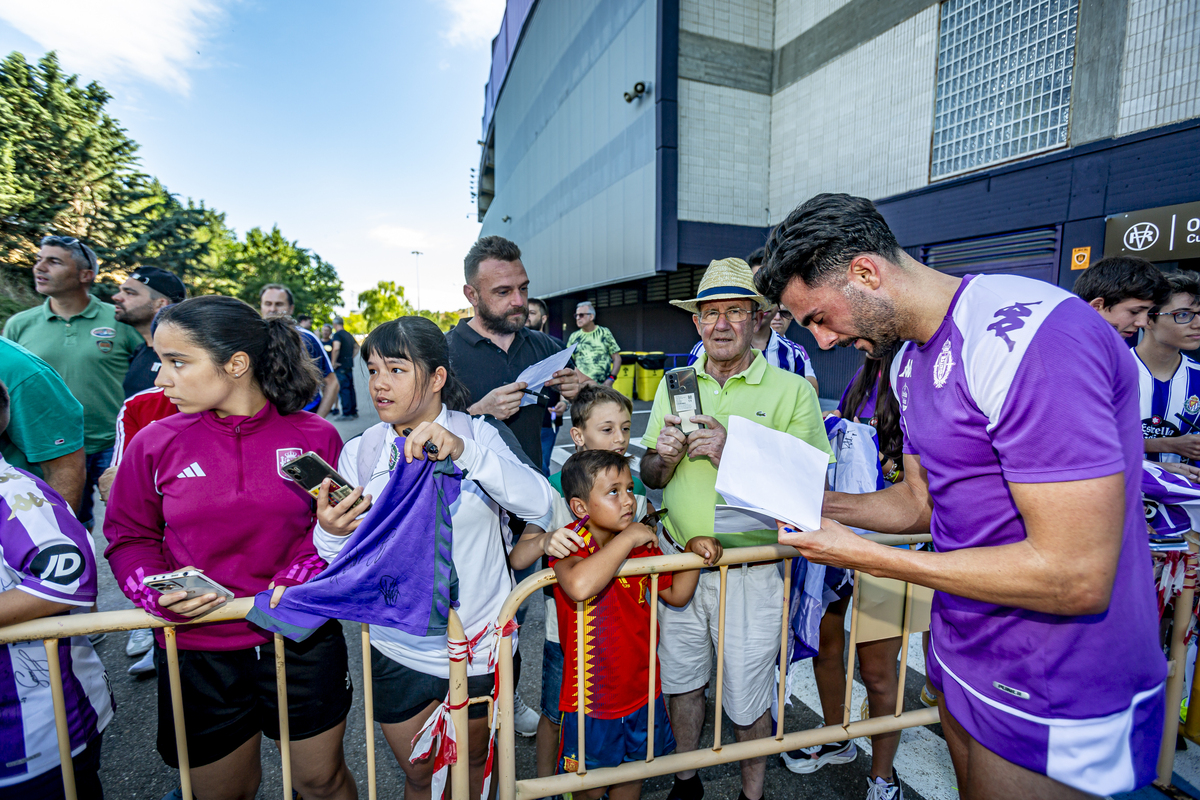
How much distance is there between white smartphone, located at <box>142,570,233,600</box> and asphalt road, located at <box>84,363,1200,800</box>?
1514 mm

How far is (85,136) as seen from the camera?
71.1 feet

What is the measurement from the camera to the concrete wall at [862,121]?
376 inches

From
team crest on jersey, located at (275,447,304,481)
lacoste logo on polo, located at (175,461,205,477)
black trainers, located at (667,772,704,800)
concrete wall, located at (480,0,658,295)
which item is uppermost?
concrete wall, located at (480,0,658,295)

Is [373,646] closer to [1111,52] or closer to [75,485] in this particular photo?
[75,485]

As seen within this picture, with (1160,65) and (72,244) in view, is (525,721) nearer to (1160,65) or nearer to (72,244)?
(72,244)

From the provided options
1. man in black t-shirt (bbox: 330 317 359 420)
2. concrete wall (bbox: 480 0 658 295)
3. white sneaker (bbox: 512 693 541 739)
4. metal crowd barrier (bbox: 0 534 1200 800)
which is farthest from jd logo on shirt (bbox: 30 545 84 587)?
concrete wall (bbox: 480 0 658 295)

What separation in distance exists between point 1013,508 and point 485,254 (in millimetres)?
2882

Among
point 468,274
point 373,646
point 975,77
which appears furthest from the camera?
point 975,77

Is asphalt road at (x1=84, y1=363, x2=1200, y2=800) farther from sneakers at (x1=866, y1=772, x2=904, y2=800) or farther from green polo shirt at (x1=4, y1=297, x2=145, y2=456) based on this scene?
green polo shirt at (x1=4, y1=297, x2=145, y2=456)

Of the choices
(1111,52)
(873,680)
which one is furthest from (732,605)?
(1111,52)

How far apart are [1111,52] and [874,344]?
8762 millimetres

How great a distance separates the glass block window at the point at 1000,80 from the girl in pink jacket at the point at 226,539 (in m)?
10.1

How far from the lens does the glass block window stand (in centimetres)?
752

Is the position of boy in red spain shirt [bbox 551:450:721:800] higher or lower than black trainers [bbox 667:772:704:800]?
higher
